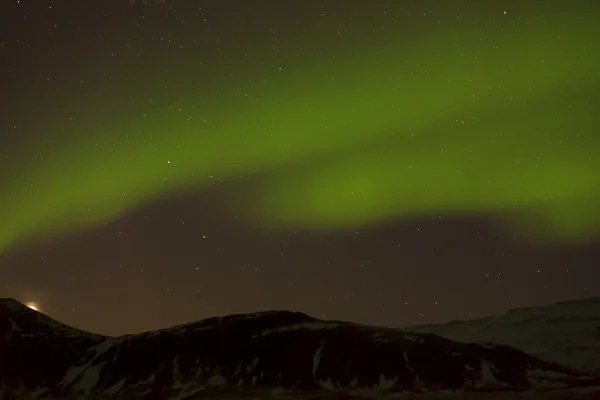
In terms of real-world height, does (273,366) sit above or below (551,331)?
below

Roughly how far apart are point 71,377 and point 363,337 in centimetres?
4066

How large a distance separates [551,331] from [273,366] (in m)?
95.0

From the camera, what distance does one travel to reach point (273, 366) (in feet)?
320

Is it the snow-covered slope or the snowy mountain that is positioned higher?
the snow-covered slope

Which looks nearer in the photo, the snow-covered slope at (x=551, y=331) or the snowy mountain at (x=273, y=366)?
the snowy mountain at (x=273, y=366)

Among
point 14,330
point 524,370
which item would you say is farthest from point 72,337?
point 524,370

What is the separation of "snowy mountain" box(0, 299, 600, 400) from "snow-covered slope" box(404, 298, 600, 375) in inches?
1702

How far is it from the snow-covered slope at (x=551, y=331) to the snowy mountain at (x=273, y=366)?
43237mm

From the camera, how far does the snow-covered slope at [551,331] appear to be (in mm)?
147625

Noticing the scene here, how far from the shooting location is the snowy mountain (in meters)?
90.1

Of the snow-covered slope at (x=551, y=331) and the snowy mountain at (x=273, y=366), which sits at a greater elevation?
the snow-covered slope at (x=551, y=331)

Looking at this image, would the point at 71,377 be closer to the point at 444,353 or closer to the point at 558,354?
the point at 444,353

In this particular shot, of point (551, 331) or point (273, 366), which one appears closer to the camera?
point (273, 366)

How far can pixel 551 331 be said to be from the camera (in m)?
170
